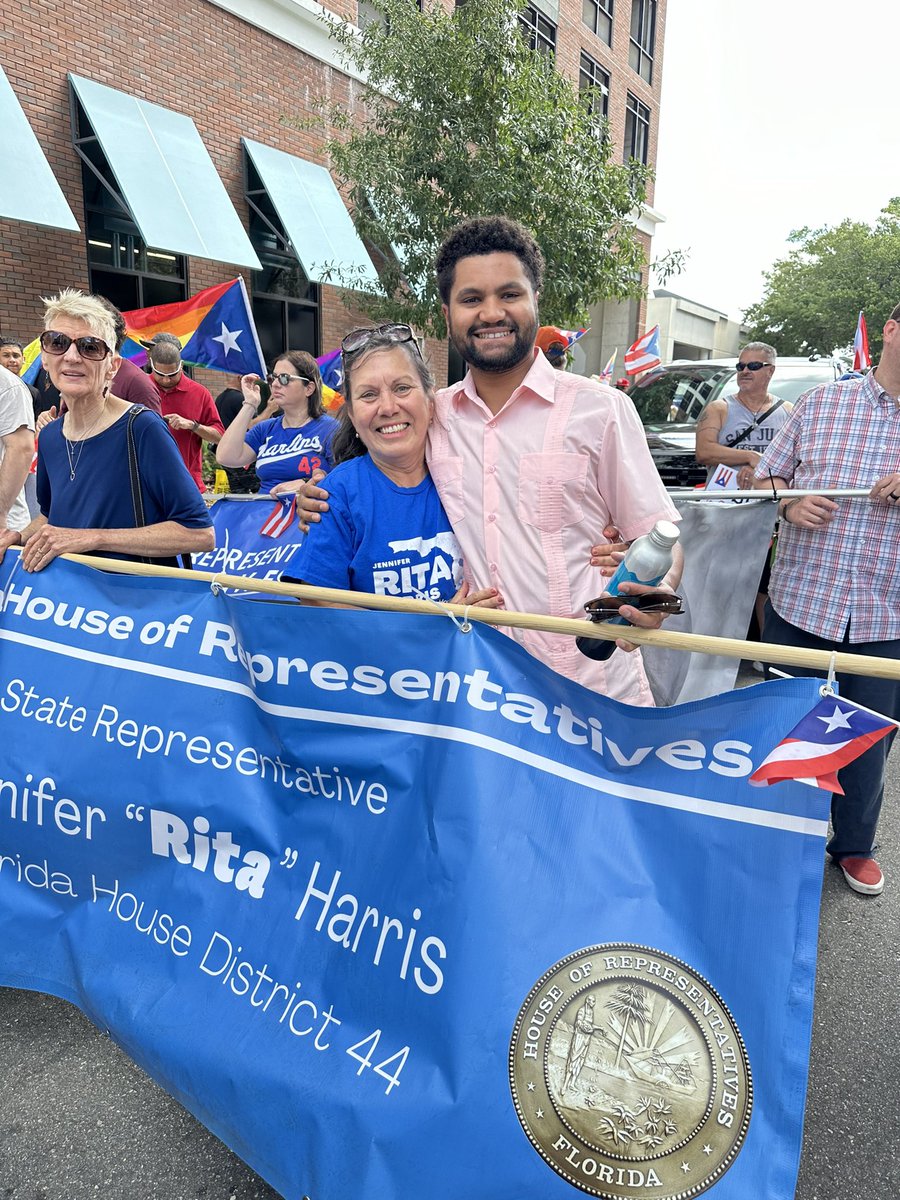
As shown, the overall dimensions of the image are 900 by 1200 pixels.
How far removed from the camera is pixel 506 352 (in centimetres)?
212

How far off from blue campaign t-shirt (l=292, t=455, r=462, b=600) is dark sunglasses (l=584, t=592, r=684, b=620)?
1.71 feet

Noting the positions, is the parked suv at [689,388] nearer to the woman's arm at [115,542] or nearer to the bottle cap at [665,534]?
the woman's arm at [115,542]

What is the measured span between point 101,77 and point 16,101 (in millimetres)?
1948

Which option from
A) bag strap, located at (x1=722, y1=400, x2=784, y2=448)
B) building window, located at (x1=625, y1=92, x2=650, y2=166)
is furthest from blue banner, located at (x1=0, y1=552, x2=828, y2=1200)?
building window, located at (x1=625, y1=92, x2=650, y2=166)

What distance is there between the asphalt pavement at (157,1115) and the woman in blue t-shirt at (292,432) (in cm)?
320

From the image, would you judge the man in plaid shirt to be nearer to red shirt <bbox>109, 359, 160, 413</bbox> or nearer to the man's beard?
the man's beard

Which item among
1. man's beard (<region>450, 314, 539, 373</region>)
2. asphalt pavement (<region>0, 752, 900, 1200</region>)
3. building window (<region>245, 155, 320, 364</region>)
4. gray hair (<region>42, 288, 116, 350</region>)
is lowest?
asphalt pavement (<region>0, 752, 900, 1200</region>)

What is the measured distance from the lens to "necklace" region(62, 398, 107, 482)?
2.97m

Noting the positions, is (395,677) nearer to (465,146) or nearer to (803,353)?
(465,146)

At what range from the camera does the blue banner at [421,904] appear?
4.97 ft

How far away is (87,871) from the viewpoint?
2.35 meters

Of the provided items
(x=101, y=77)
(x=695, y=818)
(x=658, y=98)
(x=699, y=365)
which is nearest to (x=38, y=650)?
(x=695, y=818)

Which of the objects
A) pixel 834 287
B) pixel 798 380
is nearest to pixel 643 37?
pixel 834 287

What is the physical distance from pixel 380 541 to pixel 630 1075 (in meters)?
1.33
